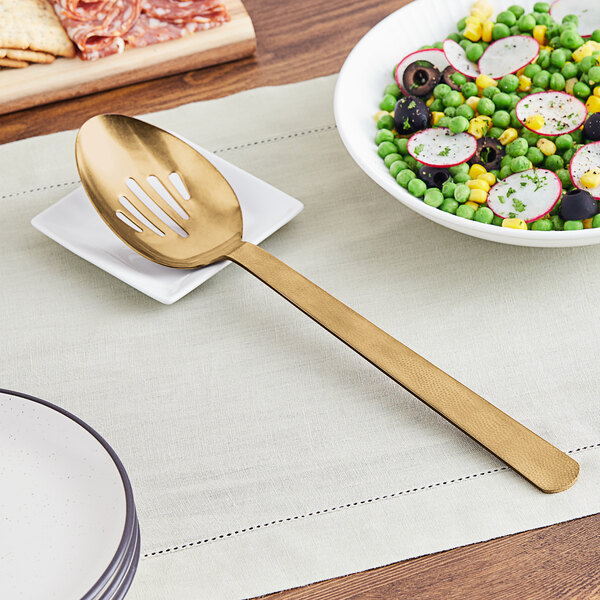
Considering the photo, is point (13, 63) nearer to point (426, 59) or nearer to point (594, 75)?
point (426, 59)

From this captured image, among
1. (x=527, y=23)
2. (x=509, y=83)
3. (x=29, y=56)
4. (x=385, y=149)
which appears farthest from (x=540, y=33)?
(x=29, y=56)

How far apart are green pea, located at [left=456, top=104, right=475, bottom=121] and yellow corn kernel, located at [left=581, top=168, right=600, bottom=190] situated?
0.63ft

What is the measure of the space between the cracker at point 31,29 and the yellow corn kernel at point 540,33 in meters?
0.85

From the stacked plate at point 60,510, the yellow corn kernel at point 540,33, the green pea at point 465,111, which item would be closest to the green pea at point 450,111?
the green pea at point 465,111

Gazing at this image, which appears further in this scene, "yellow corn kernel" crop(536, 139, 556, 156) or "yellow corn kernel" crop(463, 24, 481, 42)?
"yellow corn kernel" crop(463, 24, 481, 42)

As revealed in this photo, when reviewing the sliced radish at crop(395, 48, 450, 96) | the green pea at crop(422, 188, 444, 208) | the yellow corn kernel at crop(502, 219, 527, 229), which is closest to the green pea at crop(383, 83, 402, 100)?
the sliced radish at crop(395, 48, 450, 96)

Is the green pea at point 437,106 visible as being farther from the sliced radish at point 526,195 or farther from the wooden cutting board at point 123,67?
the wooden cutting board at point 123,67

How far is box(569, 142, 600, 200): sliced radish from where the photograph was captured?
908mm

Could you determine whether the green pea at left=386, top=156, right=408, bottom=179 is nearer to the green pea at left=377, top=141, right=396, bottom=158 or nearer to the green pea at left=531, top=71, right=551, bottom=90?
the green pea at left=377, top=141, right=396, bottom=158

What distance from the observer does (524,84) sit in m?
1.06

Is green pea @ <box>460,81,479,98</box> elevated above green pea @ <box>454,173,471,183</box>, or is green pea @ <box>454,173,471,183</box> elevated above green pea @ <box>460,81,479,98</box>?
green pea @ <box>460,81,479,98</box>

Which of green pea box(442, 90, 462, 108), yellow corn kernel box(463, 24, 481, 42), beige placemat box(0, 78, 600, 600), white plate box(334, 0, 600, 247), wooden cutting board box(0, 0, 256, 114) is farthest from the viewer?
wooden cutting board box(0, 0, 256, 114)

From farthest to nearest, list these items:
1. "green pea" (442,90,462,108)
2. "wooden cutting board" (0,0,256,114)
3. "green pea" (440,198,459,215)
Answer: "wooden cutting board" (0,0,256,114), "green pea" (442,90,462,108), "green pea" (440,198,459,215)

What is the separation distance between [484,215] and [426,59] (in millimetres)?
331
